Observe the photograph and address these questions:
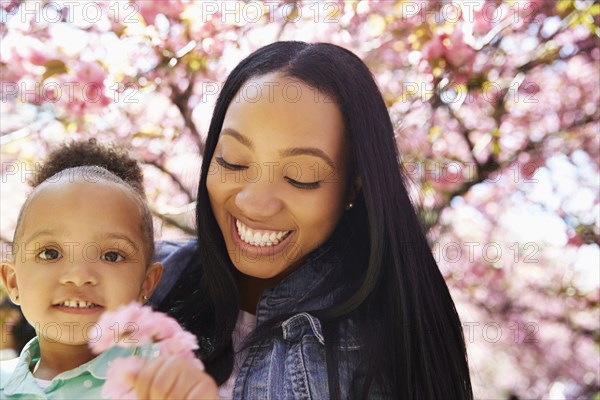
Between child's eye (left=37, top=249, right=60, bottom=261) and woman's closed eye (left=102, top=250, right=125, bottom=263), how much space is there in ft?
0.32

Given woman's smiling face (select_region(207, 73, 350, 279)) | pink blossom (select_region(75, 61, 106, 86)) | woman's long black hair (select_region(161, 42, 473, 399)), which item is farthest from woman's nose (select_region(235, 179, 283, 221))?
pink blossom (select_region(75, 61, 106, 86))

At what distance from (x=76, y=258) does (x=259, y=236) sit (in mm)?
405

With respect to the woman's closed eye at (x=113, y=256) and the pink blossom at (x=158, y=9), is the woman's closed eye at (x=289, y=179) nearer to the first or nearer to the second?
the woman's closed eye at (x=113, y=256)

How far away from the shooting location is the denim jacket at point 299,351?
1816 millimetres

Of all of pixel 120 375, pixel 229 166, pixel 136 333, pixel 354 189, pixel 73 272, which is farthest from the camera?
pixel 354 189

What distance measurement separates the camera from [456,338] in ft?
6.44

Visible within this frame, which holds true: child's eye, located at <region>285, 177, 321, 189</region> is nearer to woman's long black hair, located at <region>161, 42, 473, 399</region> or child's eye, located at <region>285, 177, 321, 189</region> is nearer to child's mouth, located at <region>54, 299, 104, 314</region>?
woman's long black hair, located at <region>161, 42, 473, 399</region>

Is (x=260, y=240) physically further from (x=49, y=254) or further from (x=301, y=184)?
(x=49, y=254)

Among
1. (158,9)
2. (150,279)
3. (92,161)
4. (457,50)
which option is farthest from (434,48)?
(150,279)

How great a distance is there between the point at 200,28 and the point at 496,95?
124 cm

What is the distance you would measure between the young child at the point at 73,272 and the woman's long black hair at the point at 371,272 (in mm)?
190

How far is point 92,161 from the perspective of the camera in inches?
81.6

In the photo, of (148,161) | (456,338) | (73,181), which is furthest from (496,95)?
(73,181)

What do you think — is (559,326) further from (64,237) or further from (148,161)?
(64,237)
